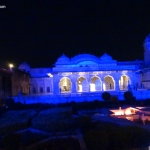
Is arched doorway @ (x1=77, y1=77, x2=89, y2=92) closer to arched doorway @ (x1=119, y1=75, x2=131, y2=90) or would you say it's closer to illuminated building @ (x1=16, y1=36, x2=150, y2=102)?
illuminated building @ (x1=16, y1=36, x2=150, y2=102)

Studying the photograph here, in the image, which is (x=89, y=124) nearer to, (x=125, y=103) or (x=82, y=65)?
(x=125, y=103)

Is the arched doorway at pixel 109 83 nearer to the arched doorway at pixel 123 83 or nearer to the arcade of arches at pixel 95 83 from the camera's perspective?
the arcade of arches at pixel 95 83

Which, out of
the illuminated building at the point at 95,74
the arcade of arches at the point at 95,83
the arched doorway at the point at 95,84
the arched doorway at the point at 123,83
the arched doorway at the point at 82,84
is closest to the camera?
the illuminated building at the point at 95,74

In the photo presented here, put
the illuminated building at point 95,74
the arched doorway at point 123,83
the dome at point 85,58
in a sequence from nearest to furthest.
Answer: the illuminated building at point 95,74 → the dome at point 85,58 → the arched doorway at point 123,83

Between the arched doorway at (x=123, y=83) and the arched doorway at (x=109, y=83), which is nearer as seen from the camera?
the arched doorway at (x=109, y=83)

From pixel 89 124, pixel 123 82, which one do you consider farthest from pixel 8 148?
pixel 123 82

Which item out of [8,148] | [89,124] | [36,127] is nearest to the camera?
[8,148]

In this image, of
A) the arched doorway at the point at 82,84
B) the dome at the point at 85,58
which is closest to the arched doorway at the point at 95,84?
the arched doorway at the point at 82,84

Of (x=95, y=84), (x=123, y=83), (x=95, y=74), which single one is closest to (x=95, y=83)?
(x=95, y=84)

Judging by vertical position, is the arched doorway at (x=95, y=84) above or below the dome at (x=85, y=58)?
below

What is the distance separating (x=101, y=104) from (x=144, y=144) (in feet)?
39.8

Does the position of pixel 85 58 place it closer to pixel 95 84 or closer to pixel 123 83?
pixel 95 84

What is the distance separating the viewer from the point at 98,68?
2730 centimetres

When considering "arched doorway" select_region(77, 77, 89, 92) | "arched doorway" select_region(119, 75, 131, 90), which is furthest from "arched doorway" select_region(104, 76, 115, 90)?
"arched doorway" select_region(77, 77, 89, 92)
